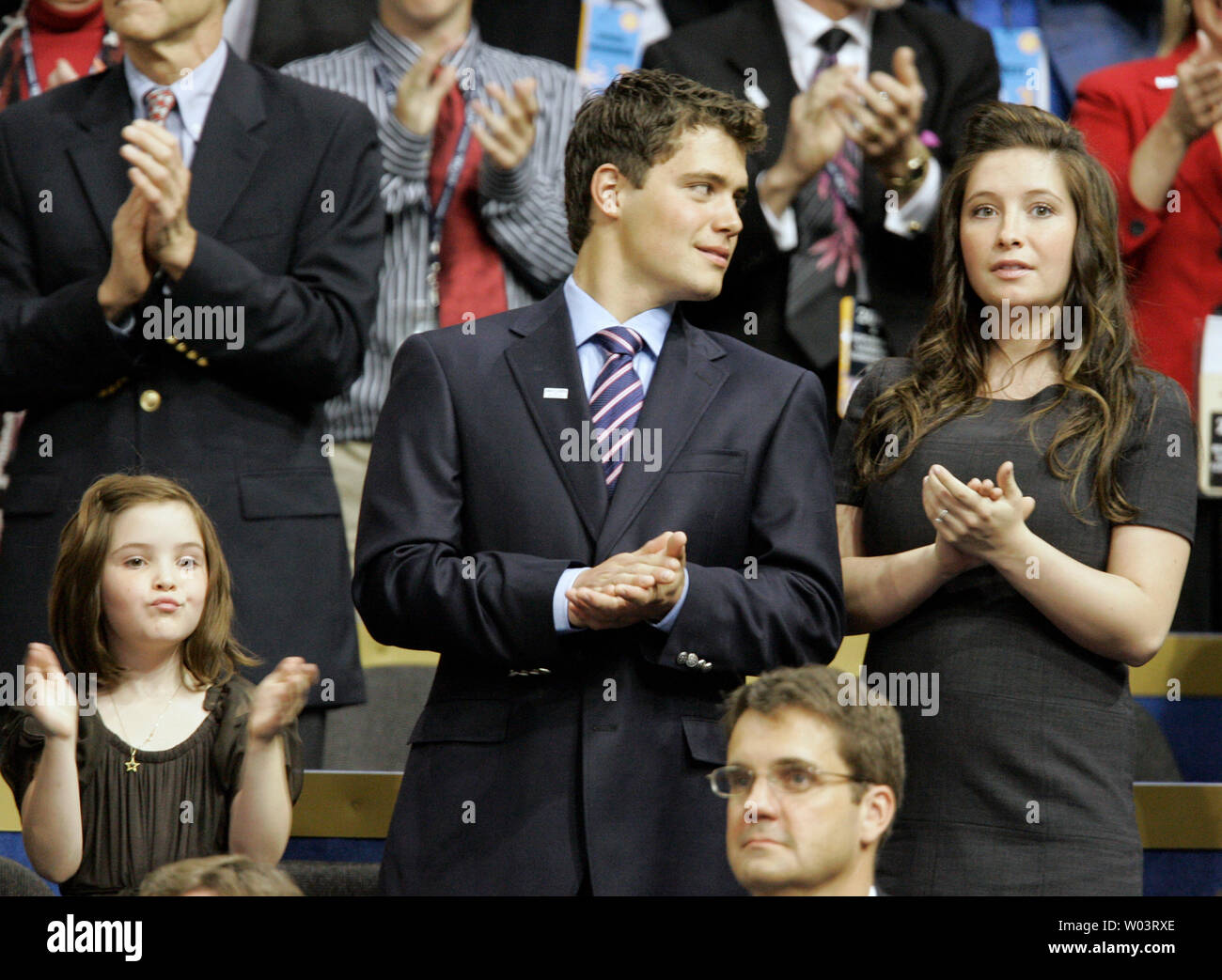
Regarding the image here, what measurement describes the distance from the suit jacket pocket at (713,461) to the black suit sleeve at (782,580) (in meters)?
0.05

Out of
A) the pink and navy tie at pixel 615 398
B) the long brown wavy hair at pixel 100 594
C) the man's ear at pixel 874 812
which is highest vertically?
the pink and navy tie at pixel 615 398

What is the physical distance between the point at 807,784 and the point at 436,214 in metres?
2.31

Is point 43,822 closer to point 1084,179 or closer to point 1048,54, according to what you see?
point 1084,179

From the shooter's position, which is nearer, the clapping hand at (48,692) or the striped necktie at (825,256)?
the clapping hand at (48,692)

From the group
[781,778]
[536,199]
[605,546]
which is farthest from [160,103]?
[781,778]

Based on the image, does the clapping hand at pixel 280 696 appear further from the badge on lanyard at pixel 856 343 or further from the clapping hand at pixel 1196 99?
the clapping hand at pixel 1196 99

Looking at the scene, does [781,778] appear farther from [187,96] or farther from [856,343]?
[187,96]

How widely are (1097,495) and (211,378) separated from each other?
1817 mm

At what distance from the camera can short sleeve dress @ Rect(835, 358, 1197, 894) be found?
265cm

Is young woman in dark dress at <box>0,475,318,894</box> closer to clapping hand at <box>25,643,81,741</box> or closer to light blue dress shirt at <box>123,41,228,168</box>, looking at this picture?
clapping hand at <box>25,643,81,741</box>

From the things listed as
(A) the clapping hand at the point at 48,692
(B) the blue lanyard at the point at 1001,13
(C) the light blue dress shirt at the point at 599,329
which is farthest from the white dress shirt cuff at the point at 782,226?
(A) the clapping hand at the point at 48,692

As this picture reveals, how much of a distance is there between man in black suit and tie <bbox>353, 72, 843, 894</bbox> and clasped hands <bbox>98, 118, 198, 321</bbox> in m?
0.87

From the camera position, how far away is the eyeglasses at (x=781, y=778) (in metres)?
2.23
